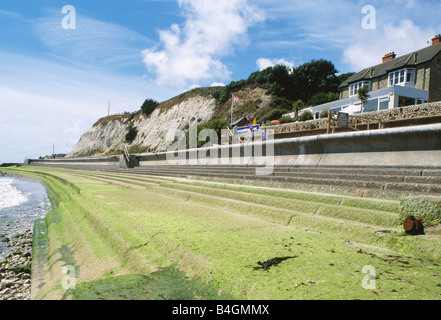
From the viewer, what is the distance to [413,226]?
10.8 ft

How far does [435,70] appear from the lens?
1222 inches

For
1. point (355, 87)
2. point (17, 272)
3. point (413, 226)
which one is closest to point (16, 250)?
point (17, 272)

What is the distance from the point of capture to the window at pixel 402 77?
104ft

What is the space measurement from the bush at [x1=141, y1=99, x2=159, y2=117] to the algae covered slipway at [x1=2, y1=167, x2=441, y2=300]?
2733 inches

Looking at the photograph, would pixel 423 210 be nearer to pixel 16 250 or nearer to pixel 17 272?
pixel 17 272

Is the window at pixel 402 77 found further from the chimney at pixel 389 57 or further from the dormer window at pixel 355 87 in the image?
the chimney at pixel 389 57

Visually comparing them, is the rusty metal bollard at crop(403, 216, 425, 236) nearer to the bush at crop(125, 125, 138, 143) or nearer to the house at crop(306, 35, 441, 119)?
the house at crop(306, 35, 441, 119)

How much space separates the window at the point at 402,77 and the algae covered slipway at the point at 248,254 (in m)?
33.4

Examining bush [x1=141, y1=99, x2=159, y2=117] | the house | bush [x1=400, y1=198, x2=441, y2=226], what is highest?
bush [x1=141, y1=99, x2=159, y2=117]

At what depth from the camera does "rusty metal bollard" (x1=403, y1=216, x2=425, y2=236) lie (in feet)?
10.9

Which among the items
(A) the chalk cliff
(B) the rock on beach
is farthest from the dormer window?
(B) the rock on beach

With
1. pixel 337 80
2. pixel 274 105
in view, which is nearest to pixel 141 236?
pixel 274 105

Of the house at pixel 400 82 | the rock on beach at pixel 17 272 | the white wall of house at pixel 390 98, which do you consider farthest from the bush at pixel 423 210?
the house at pixel 400 82
